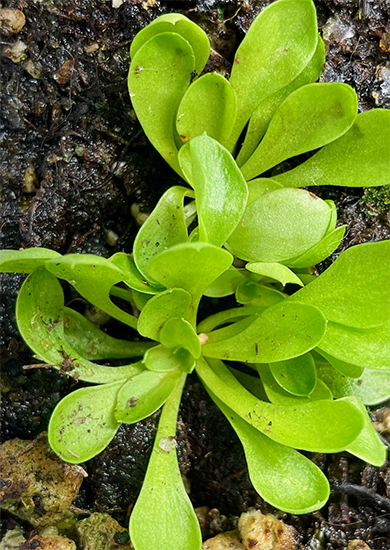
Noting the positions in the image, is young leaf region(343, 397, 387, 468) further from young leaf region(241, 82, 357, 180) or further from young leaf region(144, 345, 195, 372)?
young leaf region(241, 82, 357, 180)

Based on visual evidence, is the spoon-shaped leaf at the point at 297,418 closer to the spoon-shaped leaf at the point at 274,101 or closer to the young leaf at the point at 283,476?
the young leaf at the point at 283,476

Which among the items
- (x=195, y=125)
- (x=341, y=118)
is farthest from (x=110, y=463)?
(x=341, y=118)

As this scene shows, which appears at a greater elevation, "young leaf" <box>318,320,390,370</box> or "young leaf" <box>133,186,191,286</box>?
"young leaf" <box>133,186,191,286</box>

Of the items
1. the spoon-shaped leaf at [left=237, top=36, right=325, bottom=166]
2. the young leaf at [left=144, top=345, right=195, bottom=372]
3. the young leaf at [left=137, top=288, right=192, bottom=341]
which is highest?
the spoon-shaped leaf at [left=237, top=36, right=325, bottom=166]

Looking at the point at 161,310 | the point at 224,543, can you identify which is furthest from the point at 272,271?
the point at 224,543

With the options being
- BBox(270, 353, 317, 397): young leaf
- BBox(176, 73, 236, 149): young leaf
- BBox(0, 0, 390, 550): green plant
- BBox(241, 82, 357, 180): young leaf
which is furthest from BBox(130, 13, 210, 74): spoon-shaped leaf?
BBox(270, 353, 317, 397): young leaf
